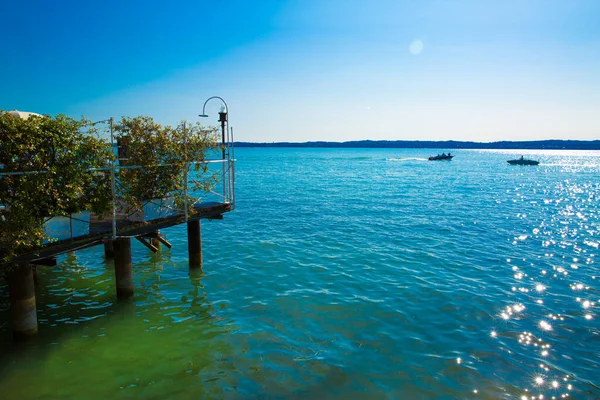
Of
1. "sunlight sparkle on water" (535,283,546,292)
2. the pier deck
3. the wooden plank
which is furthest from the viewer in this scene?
the wooden plank

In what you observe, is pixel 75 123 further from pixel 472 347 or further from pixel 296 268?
pixel 472 347

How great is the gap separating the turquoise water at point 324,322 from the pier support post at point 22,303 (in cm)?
55

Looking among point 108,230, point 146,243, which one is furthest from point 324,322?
point 146,243

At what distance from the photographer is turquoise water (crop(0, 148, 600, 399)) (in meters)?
9.12

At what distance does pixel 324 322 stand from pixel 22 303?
8.19m

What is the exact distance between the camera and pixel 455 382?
30.3 feet

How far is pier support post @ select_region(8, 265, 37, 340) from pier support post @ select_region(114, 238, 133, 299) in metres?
2.74

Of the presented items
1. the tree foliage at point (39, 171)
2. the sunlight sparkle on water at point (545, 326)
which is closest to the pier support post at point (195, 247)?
the tree foliage at point (39, 171)

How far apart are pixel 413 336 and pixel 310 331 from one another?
2.96 meters

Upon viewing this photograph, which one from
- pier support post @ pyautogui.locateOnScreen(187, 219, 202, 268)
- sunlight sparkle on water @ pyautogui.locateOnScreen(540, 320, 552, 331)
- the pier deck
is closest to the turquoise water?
sunlight sparkle on water @ pyautogui.locateOnScreen(540, 320, 552, 331)

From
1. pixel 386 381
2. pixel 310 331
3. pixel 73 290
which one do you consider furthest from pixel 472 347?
pixel 73 290

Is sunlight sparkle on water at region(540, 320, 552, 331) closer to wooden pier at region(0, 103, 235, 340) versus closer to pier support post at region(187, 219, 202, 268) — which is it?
wooden pier at region(0, 103, 235, 340)

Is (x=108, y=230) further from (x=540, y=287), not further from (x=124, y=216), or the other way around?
(x=540, y=287)

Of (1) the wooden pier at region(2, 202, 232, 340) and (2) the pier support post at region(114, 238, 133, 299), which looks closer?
(1) the wooden pier at region(2, 202, 232, 340)
